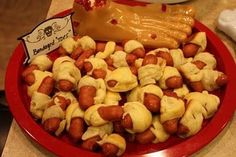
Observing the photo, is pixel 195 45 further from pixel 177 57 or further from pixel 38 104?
pixel 38 104

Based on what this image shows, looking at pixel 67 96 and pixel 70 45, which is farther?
pixel 70 45

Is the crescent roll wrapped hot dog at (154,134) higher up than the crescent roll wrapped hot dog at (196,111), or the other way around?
the crescent roll wrapped hot dog at (196,111)

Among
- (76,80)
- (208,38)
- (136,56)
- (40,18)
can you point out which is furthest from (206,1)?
(40,18)

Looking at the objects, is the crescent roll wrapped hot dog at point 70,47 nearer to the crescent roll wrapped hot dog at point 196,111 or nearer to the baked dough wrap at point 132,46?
the baked dough wrap at point 132,46

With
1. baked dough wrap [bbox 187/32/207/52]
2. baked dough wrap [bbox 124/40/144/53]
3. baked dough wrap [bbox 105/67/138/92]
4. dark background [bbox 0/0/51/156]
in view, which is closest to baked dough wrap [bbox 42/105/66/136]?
baked dough wrap [bbox 105/67/138/92]

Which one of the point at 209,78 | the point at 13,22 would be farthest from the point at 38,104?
the point at 13,22

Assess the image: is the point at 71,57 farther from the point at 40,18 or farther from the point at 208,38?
the point at 40,18

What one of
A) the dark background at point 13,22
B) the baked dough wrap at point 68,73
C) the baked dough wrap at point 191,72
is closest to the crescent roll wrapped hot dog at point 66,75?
the baked dough wrap at point 68,73
